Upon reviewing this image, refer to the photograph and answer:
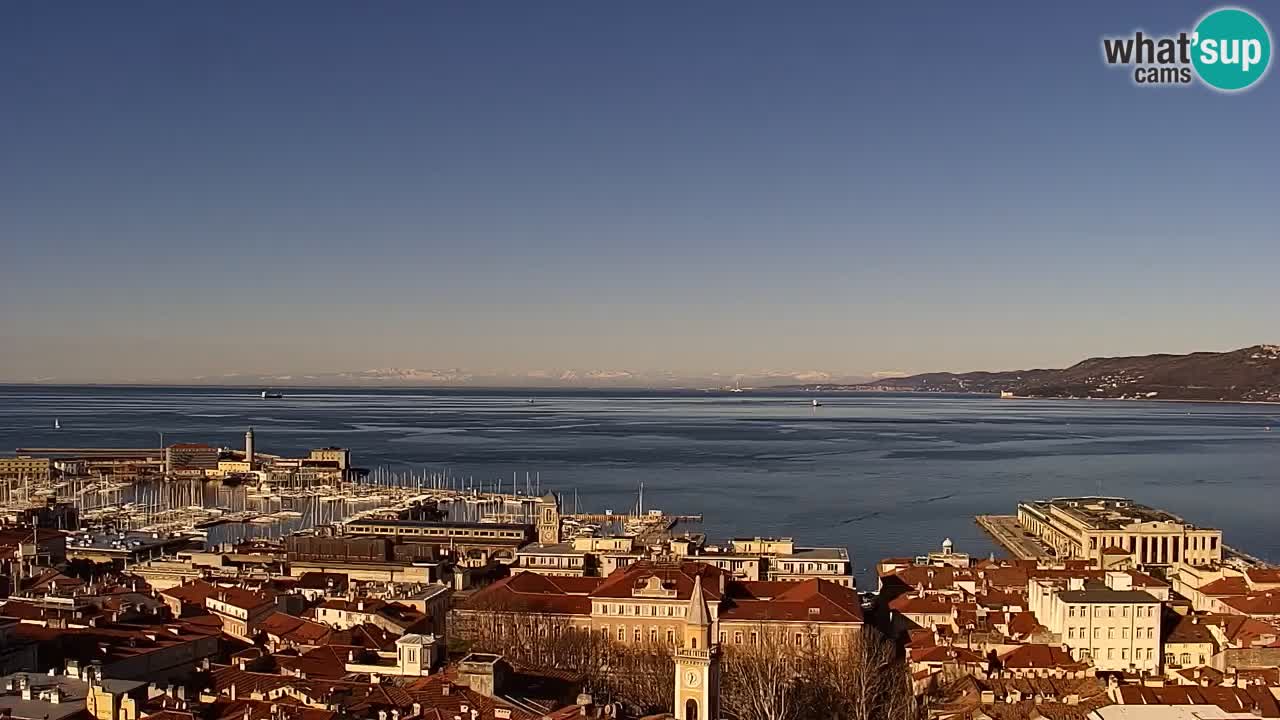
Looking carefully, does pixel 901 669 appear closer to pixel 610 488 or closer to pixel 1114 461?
pixel 610 488

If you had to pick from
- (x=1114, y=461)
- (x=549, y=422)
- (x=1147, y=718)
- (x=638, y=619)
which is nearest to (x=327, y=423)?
(x=549, y=422)

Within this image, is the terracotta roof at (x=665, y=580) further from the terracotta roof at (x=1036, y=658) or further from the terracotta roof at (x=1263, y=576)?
the terracotta roof at (x=1263, y=576)

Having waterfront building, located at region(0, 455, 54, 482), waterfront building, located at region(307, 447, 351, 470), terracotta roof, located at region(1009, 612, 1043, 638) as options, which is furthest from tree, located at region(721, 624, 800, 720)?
waterfront building, located at region(0, 455, 54, 482)

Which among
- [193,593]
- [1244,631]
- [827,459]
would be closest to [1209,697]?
[1244,631]

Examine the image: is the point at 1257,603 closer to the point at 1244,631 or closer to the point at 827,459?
the point at 1244,631

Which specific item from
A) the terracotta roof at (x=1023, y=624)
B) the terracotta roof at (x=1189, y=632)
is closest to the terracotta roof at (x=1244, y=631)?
the terracotta roof at (x=1189, y=632)

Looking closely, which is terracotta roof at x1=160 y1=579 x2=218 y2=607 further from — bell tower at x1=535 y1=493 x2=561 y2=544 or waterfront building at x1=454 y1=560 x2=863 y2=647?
bell tower at x1=535 y1=493 x2=561 y2=544
